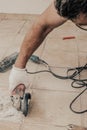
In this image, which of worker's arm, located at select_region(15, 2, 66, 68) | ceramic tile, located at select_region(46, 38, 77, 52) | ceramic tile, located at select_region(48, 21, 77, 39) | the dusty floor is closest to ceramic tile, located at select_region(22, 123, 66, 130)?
the dusty floor

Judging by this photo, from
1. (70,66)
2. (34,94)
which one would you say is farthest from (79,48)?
(34,94)

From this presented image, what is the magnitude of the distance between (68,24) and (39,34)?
1.41m

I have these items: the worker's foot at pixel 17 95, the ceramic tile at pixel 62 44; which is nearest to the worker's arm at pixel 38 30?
the worker's foot at pixel 17 95

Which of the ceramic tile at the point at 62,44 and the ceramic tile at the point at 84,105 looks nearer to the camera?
the ceramic tile at the point at 84,105

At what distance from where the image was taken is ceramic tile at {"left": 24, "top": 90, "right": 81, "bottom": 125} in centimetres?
131

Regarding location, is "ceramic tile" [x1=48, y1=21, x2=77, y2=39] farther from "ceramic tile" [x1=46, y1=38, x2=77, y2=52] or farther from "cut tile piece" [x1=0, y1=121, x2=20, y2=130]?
"cut tile piece" [x1=0, y1=121, x2=20, y2=130]

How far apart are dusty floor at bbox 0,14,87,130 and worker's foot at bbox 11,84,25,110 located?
8cm

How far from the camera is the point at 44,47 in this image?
213 cm

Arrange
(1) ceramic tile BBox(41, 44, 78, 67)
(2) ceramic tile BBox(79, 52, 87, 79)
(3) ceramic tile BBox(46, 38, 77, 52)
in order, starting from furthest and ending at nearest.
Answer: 1. (3) ceramic tile BBox(46, 38, 77, 52)
2. (1) ceramic tile BBox(41, 44, 78, 67)
3. (2) ceramic tile BBox(79, 52, 87, 79)

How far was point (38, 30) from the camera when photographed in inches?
52.2

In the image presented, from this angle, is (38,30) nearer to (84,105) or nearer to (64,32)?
(84,105)

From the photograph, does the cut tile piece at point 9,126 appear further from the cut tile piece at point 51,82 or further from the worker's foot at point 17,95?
the cut tile piece at point 51,82

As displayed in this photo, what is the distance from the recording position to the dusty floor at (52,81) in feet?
4.26

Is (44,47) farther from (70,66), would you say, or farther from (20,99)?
(20,99)
